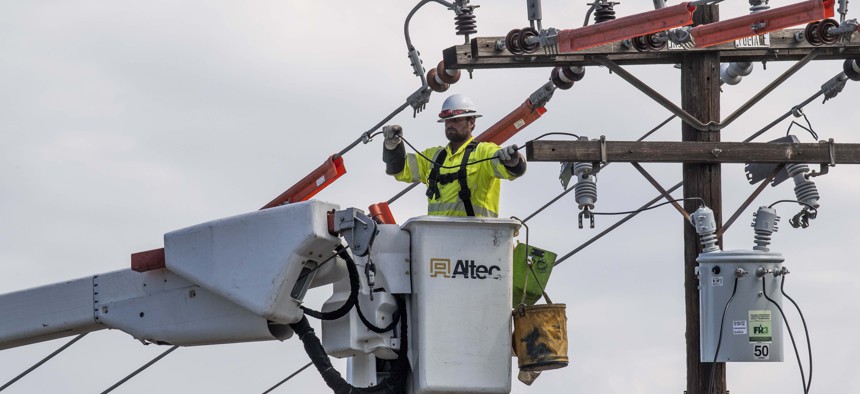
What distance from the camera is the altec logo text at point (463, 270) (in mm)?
16141

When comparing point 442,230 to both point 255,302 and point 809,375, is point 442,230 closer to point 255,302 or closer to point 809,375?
point 255,302

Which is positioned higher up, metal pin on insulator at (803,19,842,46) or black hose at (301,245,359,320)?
metal pin on insulator at (803,19,842,46)

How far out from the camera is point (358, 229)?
52.1 feet

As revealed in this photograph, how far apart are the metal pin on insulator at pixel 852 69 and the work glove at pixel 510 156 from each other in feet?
12.8

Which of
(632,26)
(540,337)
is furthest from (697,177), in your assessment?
(540,337)

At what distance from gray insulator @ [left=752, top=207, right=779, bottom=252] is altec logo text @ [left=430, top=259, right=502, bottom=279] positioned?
2.15 meters

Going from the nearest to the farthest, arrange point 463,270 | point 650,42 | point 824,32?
point 463,270
point 650,42
point 824,32

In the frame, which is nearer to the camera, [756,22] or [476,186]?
[476,186]

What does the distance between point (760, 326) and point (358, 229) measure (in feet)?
9.76

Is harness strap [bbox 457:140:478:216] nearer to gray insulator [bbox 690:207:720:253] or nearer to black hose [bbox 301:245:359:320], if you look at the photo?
black hose [bbox 301:245:359:320]

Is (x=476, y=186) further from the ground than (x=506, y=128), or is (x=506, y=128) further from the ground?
(x=506, y=128)

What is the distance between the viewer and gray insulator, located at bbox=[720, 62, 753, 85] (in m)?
19.7

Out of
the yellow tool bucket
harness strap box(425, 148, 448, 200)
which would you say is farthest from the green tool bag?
harness strap box(425, 148, 448, 200)

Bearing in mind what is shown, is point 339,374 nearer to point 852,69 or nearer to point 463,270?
point 463,270
